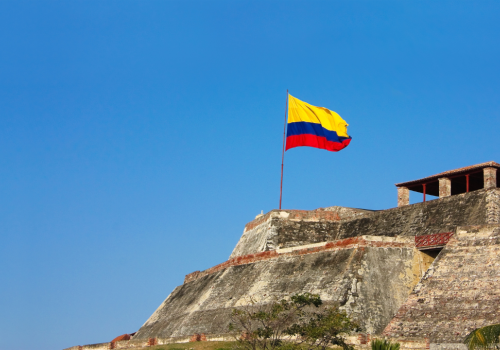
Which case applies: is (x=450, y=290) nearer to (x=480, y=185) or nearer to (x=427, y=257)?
(x=427, y=257)

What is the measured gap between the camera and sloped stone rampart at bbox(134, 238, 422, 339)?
2131cm

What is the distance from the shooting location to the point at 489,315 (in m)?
17.9

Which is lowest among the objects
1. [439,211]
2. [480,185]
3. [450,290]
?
[450,290]

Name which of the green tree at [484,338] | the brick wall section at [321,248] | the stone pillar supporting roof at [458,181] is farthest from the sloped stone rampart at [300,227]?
the green tree at [484,338]

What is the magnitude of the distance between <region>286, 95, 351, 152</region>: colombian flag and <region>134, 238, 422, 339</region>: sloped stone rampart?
638cm

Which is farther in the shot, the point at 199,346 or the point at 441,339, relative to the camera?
the point at 199,346

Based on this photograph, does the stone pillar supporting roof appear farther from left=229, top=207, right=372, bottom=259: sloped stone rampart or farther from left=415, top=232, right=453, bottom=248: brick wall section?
left=415, top=232, right=453, bottom=248: brick wall section

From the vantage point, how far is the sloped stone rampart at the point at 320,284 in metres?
21.3

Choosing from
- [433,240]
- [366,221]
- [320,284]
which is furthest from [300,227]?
[433,240]

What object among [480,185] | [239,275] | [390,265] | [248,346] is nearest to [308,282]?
[390,265]

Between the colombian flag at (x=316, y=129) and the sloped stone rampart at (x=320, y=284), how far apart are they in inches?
251

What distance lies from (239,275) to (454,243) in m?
9.65

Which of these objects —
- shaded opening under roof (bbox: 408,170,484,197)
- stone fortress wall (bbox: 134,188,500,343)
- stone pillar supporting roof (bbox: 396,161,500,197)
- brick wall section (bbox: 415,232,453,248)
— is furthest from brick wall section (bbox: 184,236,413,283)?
A: shaded opening under roof (bbox: 408,170,484,197)

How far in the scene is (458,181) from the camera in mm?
28438
